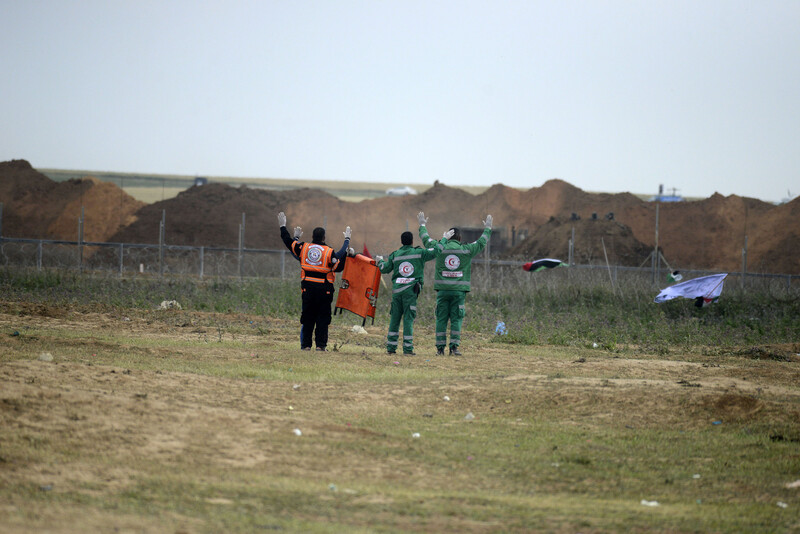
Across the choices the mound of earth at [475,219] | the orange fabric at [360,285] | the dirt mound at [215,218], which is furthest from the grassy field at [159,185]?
the orange fabric at [360,285]

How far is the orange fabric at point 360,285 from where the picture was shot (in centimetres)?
1371

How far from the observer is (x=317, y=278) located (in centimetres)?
1238

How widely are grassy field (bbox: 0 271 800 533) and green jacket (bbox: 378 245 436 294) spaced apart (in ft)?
3.90

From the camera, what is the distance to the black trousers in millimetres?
12406

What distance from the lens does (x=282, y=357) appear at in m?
11.3

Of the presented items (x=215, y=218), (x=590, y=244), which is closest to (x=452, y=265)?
(x=590, y=244)

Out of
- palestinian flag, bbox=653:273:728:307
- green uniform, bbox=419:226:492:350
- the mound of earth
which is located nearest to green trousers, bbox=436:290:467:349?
green uniform, bbox=419:226:492:350

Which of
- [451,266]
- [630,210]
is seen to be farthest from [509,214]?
[451,266]

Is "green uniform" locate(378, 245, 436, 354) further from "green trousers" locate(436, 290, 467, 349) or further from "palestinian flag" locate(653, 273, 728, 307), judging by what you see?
"palestinian flag" locate(653, 273, 728, 307)

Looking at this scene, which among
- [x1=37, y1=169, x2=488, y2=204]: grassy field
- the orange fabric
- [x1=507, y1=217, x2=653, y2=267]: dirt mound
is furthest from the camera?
[x1=37, y1=169, x2=488, y2=204]: grassy field

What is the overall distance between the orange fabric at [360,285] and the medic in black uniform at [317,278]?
1160 mm

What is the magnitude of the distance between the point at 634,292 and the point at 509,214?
28.4m

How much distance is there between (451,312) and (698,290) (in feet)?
25.7

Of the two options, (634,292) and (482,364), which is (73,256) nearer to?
(634,292)
